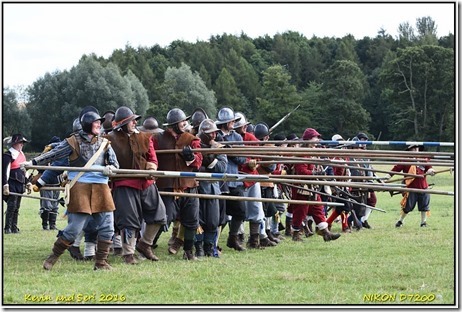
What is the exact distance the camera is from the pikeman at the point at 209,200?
40.9 feet

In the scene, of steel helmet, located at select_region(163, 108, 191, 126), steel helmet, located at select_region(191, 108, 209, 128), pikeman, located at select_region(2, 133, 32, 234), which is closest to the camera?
steel helmet, located at select_region(163, 108, 191, 126)

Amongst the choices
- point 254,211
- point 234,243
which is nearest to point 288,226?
point 254,211

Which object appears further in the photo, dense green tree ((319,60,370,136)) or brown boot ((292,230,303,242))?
dense green tree ((319,60,370,136))

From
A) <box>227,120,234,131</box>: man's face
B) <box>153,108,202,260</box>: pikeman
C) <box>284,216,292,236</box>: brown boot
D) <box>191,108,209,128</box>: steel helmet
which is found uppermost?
<box>191,108,209,128</box>: steel helmet

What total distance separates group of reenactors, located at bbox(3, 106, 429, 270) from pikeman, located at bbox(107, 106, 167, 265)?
0.01m

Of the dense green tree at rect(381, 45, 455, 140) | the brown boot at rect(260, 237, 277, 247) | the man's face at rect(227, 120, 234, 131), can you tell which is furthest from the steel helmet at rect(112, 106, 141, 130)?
the dense green tree at rect(381, 45, 455, 140)

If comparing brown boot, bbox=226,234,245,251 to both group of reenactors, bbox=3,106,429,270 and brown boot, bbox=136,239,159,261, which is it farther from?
brown boot, bbox=136,239,159,261

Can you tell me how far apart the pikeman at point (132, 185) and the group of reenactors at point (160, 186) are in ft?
0.04

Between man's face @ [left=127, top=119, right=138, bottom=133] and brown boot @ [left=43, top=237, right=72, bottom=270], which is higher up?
man's face @ [left=127, top=119, right=138, bottom=133]

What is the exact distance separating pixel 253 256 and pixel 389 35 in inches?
3087

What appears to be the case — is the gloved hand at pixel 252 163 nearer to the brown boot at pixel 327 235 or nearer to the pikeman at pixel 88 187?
the brown boot at pixel 327 235

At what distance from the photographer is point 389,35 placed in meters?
88.7

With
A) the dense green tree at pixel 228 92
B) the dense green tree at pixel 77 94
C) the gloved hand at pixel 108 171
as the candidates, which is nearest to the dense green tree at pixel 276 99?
the dense green tree at pixel 228 92

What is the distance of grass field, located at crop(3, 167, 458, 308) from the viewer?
8633mm
